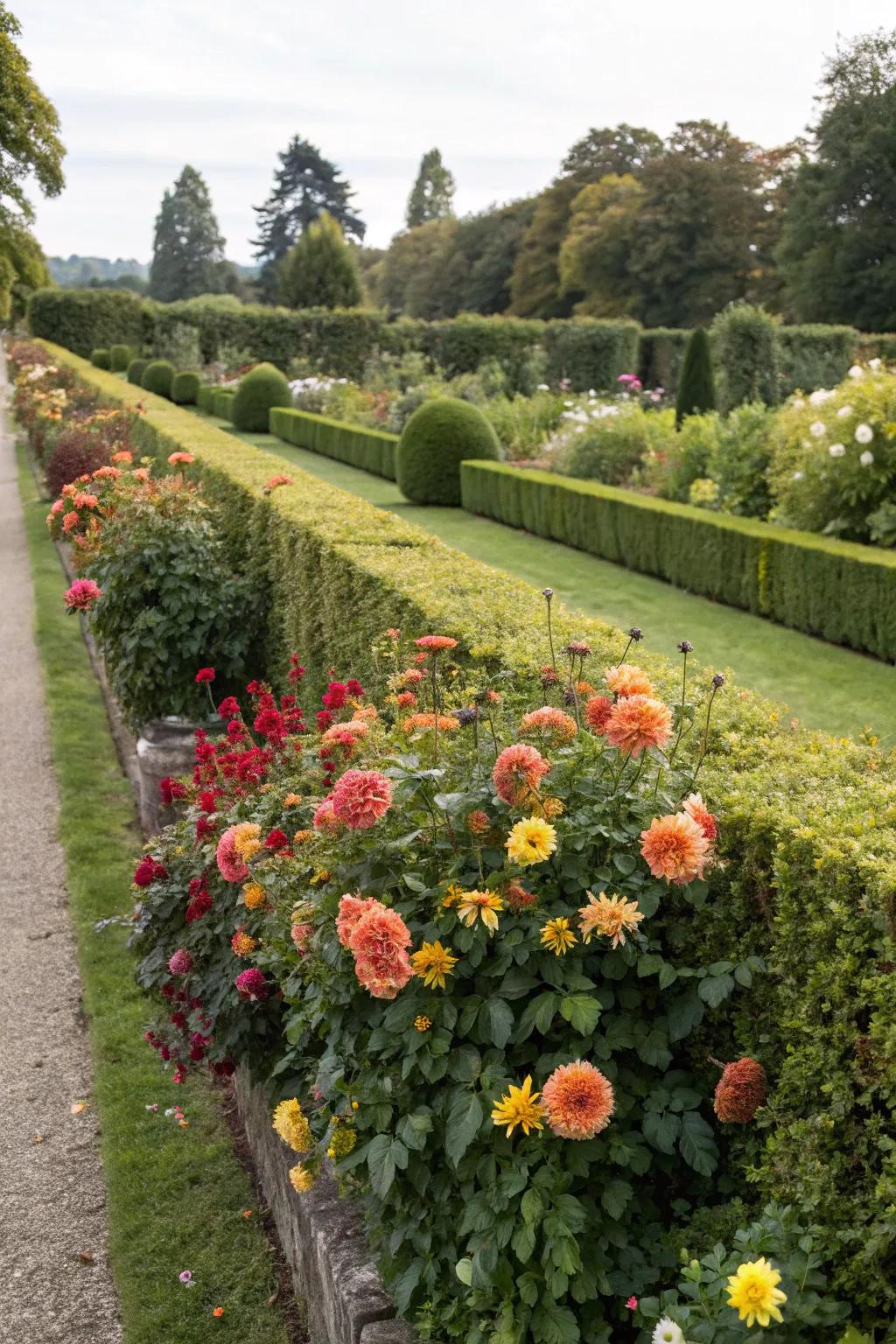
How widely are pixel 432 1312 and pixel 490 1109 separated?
1.27 ft

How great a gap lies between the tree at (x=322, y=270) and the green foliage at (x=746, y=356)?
68.5 feet

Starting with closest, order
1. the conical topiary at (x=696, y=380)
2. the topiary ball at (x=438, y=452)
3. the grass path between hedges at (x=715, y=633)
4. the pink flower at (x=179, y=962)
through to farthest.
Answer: the pink flower at (x=179, y=962) → the grass path between hedges at (x=715, y=633) → the topiary ball at (x=438, y=452) → the conical topiary at (x=696, y=380)

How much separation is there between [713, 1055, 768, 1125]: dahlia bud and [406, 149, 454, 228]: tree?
2835 inches

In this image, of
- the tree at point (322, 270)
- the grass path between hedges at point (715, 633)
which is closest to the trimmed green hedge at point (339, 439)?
the grass path between hedges at point (715, 633)

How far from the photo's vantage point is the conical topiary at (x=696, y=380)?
1639cm

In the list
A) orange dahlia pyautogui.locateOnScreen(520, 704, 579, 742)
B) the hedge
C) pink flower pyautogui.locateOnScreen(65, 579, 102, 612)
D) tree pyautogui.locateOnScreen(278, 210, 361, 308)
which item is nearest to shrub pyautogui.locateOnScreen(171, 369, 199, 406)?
tree pyautogui.locateOnScreen(278, 210, 361, 308)

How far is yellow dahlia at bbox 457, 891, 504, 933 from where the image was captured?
6.73ft

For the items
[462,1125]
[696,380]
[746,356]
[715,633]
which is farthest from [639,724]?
[746,356]

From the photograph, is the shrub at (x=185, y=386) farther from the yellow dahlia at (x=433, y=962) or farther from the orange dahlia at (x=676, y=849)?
the orange dahlia at (x=676, y=849)

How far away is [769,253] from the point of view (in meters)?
38.9

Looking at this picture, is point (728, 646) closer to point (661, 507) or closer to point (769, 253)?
point (661, 507)

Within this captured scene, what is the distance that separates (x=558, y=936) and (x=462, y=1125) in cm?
36

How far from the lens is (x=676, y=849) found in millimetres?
2029

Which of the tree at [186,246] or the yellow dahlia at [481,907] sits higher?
the tree at [186,246]
